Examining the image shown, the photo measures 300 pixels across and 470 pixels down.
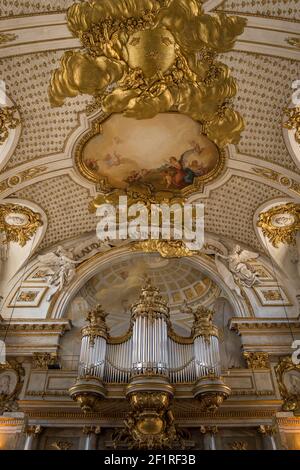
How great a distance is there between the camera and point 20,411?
11.7 m

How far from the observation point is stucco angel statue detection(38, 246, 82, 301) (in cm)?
1527

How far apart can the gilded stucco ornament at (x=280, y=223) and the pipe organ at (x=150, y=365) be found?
3.97 meters

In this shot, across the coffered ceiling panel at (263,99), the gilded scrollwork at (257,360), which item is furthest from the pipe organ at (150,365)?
the coffered ceiling panel at (263,99)

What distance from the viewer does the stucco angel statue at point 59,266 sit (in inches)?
601

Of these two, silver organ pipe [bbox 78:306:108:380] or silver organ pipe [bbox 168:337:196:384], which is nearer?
silver organ pipe [bbox 78:306:108:380]

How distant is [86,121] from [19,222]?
15.4 feet

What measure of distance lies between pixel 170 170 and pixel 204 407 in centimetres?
743

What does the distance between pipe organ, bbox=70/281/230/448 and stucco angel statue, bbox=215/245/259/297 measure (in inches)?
104

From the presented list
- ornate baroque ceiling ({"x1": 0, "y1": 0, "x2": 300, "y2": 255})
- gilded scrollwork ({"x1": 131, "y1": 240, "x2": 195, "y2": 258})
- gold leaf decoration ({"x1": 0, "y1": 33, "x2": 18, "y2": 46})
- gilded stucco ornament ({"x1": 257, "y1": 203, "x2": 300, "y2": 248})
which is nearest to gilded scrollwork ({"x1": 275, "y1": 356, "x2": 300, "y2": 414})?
gilded stucco ornament ({"x1": 257, "y1": 203, "x2": 300, "y2": 248})

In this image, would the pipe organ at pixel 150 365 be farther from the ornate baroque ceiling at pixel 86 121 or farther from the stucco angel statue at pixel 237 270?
the ornate baroque ceiling at pixel 86 121

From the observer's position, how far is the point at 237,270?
50.2 ft

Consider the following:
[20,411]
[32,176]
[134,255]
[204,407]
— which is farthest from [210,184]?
[20,411]

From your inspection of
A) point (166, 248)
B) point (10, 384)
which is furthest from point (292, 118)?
point (10, 384)

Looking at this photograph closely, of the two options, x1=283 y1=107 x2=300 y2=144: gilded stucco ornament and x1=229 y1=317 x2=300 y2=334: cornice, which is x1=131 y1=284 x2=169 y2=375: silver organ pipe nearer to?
x1=229 y1=317 x2=300 y2=334: cornice
